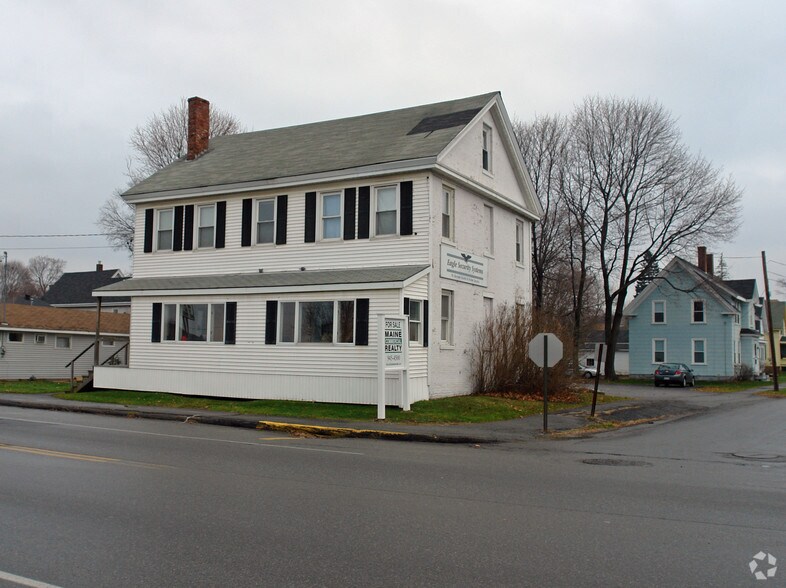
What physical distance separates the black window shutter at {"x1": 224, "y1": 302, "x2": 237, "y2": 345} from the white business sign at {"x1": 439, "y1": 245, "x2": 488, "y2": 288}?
6.76 m

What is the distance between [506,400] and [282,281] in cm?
779

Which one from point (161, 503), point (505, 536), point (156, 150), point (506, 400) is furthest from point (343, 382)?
point (156, 150)

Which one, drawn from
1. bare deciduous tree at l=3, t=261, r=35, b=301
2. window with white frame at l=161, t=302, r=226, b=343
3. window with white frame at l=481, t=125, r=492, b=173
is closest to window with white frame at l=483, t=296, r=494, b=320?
window with white frame at l=481, t=125, r=492, b=173

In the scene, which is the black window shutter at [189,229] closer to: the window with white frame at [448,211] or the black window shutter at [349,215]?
the black window shutter at [349,215]

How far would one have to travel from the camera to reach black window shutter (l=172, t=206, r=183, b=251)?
1011 inches

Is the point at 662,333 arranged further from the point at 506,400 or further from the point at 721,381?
the point at 506,400

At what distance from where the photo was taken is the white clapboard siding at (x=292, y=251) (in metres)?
21.5

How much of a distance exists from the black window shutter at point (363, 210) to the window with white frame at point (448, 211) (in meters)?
2.33

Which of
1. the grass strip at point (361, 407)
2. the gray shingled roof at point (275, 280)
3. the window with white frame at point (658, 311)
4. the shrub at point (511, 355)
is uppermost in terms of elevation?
the window with white frame at point (658, 311)

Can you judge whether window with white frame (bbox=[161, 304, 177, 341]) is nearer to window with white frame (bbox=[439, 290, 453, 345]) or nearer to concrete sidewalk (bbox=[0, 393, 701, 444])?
concrete sidewalk (bbox=[0, 393, 701, 444])

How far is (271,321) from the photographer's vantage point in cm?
2227

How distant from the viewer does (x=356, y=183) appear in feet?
73.3

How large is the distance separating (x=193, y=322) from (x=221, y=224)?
137 inches

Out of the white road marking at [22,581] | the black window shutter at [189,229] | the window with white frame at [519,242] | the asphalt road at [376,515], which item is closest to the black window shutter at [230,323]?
the black window shutter at [189,229]
